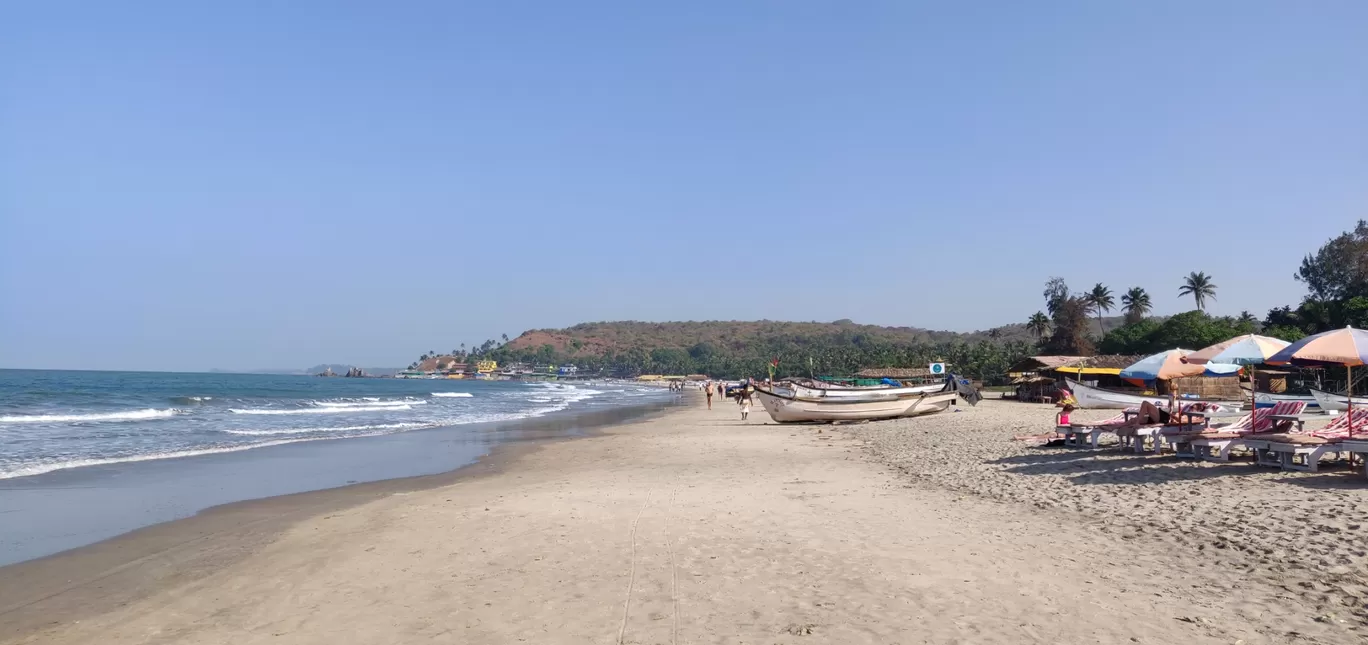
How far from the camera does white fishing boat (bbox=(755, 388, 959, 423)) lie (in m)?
27.5

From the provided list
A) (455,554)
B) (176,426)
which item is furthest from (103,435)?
(455,554)

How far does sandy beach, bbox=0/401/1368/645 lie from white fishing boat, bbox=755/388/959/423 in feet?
48.4

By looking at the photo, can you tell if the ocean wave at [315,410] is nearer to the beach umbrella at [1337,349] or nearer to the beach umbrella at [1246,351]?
the beach umbrella at [1246,351]

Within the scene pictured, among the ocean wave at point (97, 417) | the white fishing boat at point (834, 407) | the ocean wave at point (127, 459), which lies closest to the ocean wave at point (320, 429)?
the ocean wave at point (127, 459)

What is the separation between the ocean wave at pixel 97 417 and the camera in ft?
99.3

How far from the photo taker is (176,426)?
28.4 meters

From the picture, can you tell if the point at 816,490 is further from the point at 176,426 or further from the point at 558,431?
the point at 176,426

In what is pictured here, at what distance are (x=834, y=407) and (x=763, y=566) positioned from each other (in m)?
21.0

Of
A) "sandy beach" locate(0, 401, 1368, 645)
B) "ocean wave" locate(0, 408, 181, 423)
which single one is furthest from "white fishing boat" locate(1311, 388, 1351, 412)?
"ocean wave" locate(0, 408, 181, 423)

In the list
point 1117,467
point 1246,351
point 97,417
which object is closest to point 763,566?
point 1117,467

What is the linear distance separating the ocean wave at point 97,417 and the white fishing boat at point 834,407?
2454cm

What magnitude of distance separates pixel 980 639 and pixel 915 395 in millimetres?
24488

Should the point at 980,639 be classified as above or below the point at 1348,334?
below

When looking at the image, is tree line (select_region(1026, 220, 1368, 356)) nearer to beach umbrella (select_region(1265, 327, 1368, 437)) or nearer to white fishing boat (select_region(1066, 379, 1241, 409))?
white fishing boat (select_region(1066, 379, 1241, 409))
